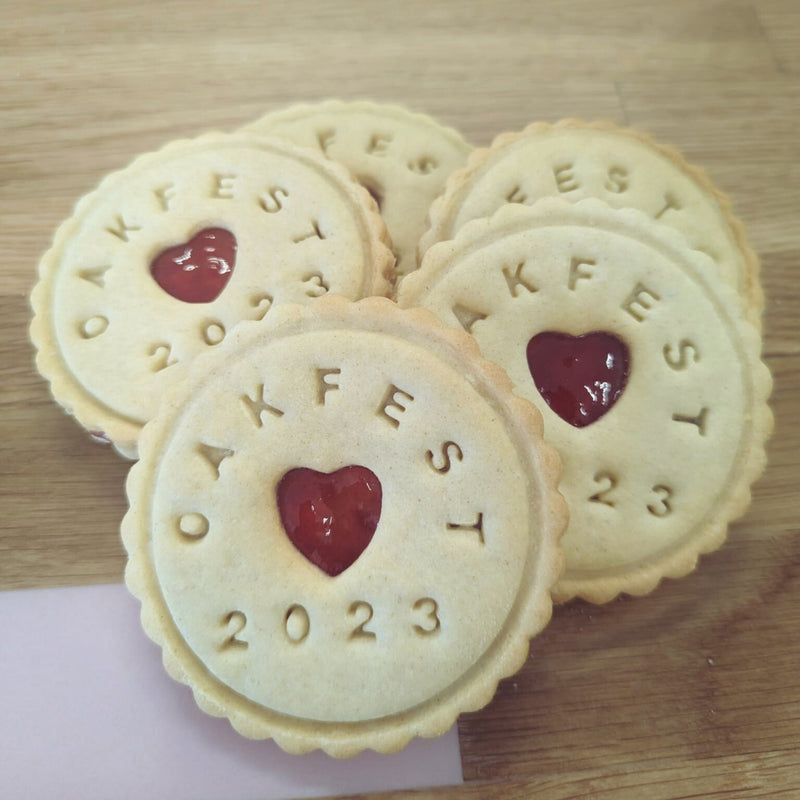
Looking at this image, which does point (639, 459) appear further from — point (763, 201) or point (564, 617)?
point (763, 201)

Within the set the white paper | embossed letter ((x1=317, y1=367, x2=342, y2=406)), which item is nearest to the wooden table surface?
the white paper

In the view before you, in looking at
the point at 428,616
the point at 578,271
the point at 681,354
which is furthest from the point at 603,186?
the point at 428,616

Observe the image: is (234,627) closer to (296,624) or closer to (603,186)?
(296,624)

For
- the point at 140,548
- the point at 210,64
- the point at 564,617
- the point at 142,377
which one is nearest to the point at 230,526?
the point at 140,548

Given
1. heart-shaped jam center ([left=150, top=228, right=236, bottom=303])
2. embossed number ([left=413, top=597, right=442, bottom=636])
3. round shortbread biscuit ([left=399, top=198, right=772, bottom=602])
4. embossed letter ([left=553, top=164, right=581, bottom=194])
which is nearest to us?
embossed number ([left=413, top=597, right=442, bottom=636])

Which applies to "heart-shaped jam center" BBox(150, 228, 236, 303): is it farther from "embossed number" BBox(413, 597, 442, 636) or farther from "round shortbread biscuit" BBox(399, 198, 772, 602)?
"embossed number" BBox(413, 597, 442, 636)

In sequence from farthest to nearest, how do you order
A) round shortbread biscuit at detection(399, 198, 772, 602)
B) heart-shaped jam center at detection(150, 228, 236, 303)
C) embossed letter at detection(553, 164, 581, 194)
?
embossed letter at detection(553, 164, 581, 194), heart-shaped jam center at detection(150, 228, 236, 303), round shortbread biscuit at detection(399, 198, 772, 602)

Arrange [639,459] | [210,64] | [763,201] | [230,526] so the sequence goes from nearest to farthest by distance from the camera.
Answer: [230,526] < [639,459] < [763,201] < [210,64]
